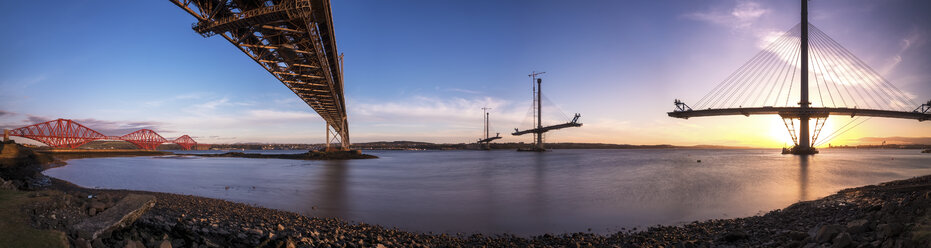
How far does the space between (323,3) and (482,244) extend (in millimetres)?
11352

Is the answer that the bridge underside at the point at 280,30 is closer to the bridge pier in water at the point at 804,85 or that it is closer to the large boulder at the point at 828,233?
the large boulder at the point at 828,233

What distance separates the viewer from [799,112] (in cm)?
3838

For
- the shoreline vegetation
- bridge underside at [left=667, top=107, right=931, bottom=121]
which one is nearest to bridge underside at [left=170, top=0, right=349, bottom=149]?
the shoreline vegetation

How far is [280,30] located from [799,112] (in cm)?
5108

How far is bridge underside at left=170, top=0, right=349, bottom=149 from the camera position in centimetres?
1215

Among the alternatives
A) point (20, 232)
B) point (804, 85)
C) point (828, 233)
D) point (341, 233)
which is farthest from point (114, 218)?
point (804, 85)

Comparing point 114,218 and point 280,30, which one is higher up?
point 280,30

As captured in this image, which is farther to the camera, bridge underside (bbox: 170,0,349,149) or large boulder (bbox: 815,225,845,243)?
bridge underside (bbox: 170,0,349,149)

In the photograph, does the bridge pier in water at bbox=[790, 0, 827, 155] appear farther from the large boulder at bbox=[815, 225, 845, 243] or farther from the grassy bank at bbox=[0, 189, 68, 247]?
the grassy bank at bbox=[0, 189, 68, 247]

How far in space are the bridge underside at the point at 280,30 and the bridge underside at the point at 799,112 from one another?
4326 centimetres

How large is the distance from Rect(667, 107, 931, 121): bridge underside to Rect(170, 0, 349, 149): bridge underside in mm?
43258

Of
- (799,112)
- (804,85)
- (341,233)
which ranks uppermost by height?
(804,85)

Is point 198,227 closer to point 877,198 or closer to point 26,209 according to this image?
point 26,209

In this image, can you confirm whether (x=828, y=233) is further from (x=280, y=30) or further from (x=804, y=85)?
(x=804, y=85)
